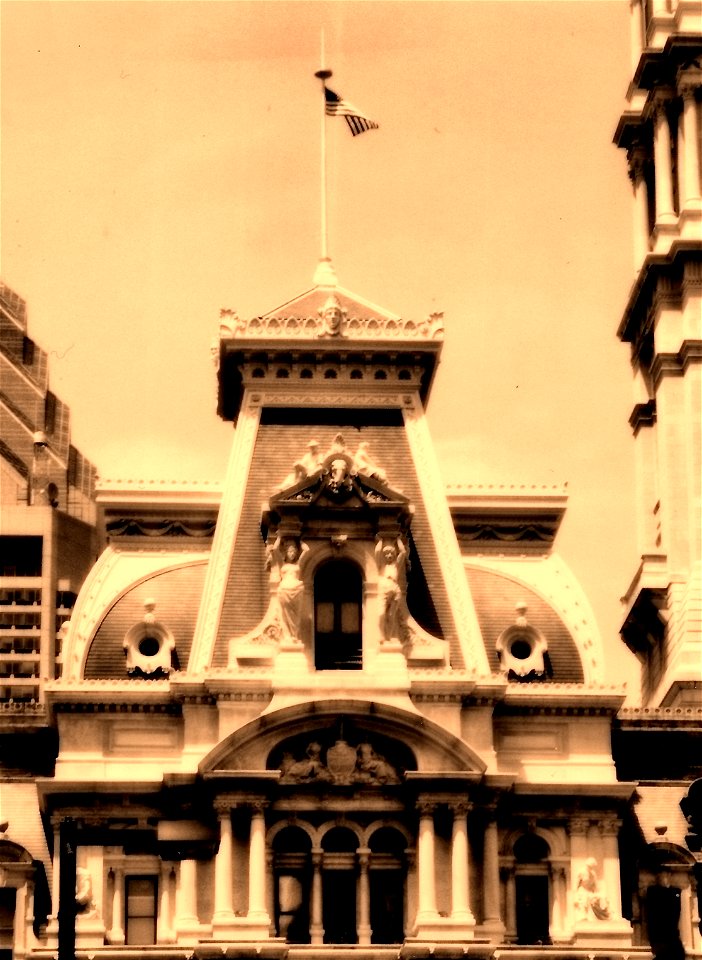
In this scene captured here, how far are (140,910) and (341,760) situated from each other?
6317 millimetres

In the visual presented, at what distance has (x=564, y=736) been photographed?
287 feet

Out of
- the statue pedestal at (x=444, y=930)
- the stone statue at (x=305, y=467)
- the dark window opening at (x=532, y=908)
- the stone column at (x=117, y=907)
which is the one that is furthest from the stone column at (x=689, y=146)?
the stone column at (x=117, y=907)

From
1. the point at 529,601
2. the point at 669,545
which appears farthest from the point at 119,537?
the point at 669,545

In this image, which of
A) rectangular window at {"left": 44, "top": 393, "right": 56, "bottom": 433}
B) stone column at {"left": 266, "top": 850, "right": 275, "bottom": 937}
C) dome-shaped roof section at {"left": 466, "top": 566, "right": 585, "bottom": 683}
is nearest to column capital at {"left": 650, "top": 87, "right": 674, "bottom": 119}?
dome-shaped roof section at {"left": 466, "top": 566, "right": 585, "bottom": 683}

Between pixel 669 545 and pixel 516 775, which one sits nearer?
pixel 516 775

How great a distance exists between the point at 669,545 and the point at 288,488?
950 inches

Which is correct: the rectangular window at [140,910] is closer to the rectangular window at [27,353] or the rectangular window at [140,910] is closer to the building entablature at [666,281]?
the building entablature at [666,281]

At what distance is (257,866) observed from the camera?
84.1m

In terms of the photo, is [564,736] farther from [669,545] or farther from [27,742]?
[669,545]

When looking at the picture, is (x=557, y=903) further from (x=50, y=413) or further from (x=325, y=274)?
(x=50, y=413)

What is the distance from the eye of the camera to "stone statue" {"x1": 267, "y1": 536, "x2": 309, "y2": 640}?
86750mm

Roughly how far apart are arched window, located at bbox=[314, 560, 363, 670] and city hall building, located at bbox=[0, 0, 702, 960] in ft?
0.25

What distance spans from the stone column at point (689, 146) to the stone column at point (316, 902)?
34.1 metres

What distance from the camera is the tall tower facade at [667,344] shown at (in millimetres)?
108000
